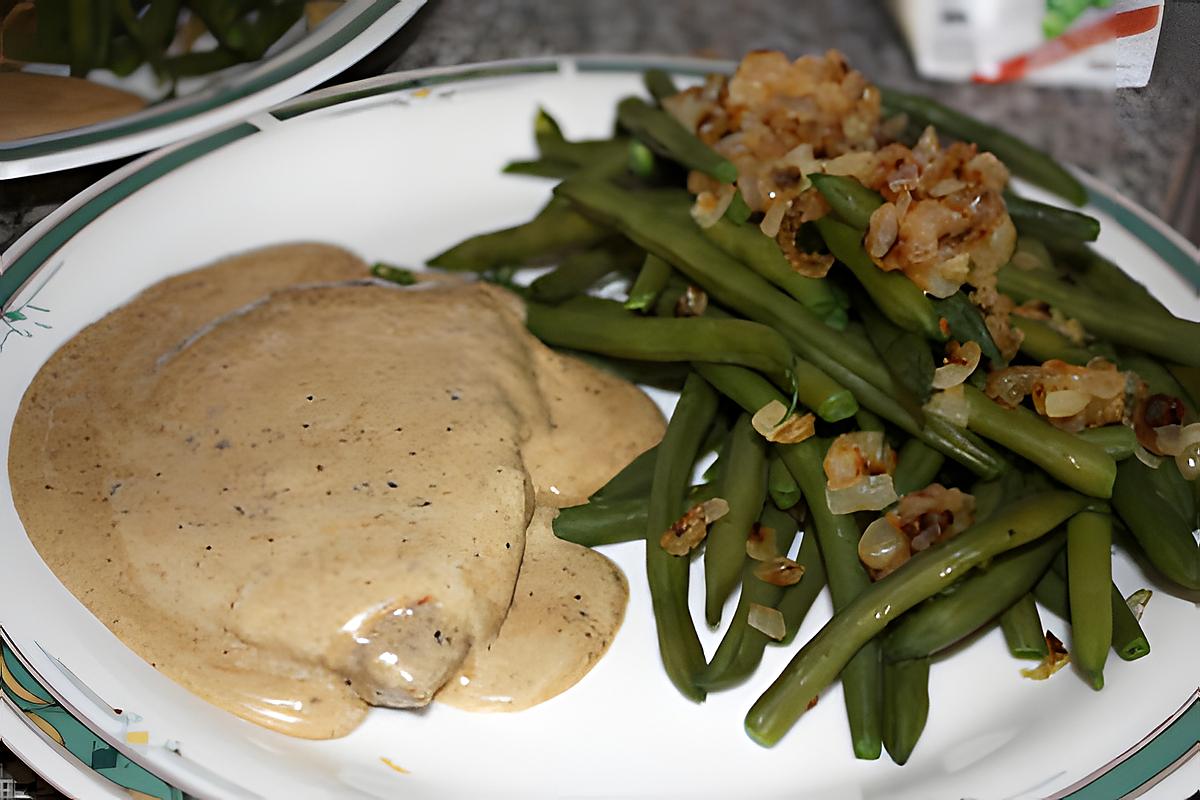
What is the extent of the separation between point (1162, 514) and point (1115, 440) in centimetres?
18

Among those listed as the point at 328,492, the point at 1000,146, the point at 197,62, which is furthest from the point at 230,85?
the point at 1000,146

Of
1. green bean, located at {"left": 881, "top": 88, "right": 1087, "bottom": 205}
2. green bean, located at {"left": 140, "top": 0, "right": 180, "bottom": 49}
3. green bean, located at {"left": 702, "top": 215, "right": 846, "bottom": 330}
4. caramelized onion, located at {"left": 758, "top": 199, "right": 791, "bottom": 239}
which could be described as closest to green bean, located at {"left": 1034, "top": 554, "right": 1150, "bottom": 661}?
green bean, located at {"left": 702, "top": 215, "right": 846, "bottom": 330}

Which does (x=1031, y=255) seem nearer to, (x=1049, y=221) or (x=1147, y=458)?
(x=1049, y=221)

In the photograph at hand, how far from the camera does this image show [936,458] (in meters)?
2.57

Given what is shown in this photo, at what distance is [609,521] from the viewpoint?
2.62 m

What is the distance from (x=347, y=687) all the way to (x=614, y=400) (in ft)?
3.37

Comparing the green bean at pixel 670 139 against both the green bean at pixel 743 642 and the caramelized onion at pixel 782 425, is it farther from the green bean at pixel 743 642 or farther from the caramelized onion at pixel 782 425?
the green bean at pixel 743 642

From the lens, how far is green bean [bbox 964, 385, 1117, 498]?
240cm

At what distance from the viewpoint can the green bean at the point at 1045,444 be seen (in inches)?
94.6

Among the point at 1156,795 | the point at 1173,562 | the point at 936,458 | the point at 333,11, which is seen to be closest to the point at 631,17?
the point at 333,11

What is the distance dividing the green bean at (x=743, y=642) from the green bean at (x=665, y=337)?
46cm

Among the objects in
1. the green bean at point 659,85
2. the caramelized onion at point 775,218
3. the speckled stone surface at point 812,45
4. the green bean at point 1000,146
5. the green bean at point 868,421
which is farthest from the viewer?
the speckled stone surface at point 812,45

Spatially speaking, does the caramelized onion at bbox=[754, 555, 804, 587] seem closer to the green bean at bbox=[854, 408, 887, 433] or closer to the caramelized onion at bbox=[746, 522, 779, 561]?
the caramelized onion at bbox=[746, 522, 779, 561]

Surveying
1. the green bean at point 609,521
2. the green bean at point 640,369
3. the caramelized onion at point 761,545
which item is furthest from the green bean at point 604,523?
the green bean at point 640,369
